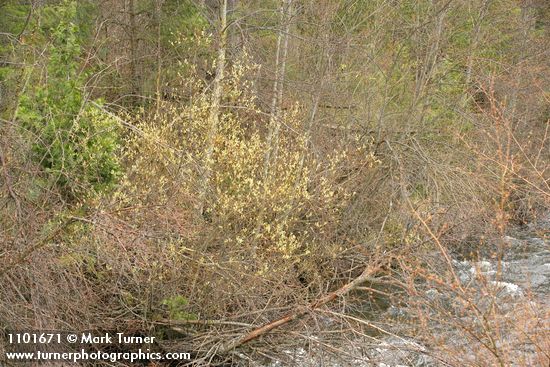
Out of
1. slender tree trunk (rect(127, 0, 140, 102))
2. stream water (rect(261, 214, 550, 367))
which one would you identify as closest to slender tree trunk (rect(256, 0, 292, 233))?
stream water (rect(261, 214, 550, 367))

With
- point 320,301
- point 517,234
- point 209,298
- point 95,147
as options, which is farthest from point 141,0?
point 517,234

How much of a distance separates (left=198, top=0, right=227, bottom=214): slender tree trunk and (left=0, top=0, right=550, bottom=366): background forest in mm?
42

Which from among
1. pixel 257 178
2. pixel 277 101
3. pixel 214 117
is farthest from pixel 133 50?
pixel 257 178

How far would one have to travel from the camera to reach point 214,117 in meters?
10.3

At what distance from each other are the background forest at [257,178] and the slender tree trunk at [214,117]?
0.04 meters

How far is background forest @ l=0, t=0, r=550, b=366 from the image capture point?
693cm

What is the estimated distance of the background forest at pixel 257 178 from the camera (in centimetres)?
693

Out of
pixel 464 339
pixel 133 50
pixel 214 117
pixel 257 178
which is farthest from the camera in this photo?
pixel 133 50

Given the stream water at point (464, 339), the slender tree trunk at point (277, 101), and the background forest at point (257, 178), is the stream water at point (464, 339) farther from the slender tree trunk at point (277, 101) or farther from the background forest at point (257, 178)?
the slender tree trunk at point (277, 101)

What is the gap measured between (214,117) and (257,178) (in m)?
1.18

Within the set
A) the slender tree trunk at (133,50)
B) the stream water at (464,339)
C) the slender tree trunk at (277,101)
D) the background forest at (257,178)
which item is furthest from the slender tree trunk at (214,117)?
the slender tree trunk at (133,50)

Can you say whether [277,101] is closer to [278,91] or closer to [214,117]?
[278,91]

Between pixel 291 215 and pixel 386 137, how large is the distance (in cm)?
304

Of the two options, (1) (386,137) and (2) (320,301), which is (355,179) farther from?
(2) (320,301)
